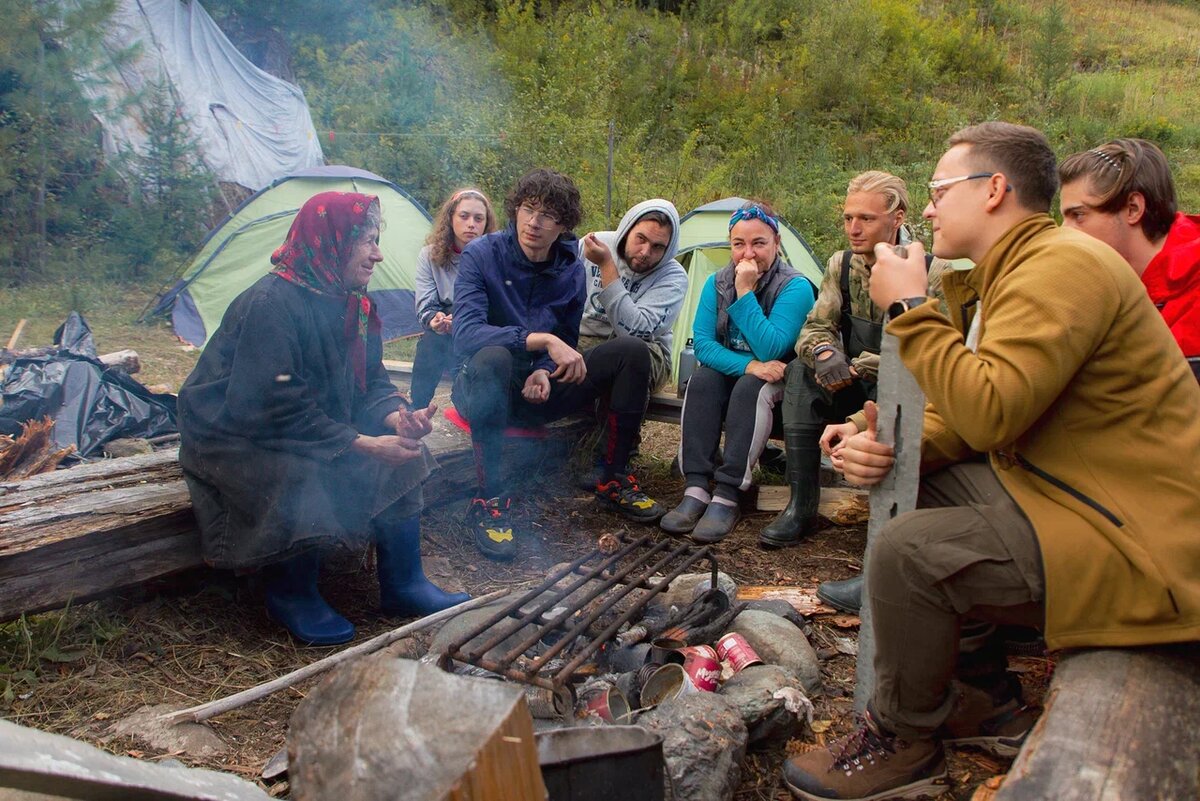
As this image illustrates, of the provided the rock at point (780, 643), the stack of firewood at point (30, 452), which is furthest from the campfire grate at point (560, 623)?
the stack of firewood at point (30, 452)

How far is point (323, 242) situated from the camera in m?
3.09

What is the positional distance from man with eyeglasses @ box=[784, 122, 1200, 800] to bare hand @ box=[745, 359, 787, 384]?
6.36 ft

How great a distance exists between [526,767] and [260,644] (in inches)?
80.7

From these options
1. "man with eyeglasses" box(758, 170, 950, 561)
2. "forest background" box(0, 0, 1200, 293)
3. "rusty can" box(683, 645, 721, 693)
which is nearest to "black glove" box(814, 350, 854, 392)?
"man with eyeglasses" box(758, 170, 950, 561)

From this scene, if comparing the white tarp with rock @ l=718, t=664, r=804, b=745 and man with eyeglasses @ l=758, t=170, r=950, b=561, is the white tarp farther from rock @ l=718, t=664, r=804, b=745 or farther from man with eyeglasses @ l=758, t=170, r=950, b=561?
rock @ l=718, t=664, r=804, b=745

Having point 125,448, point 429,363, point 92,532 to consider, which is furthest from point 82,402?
point 92,532

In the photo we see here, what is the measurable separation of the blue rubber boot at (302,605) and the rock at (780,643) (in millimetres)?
1413

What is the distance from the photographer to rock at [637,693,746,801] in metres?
2.00

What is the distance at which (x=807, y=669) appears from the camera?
265 centimetres

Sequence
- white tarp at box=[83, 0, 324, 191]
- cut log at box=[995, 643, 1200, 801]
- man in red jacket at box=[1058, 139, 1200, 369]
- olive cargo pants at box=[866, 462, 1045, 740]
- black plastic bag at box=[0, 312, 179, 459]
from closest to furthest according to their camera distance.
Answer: cut log at box=[995, 643, 1200, 801], olive cargo pants at box=[866, 462, 1045, 740], man in red jacket at box=[1058, 139, 1200, 369], black plastic bag at box=[0, 312, 179, 459], white tarp at box=[83, 0, 324, 191]

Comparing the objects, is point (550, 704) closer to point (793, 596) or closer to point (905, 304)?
point (793, 596)

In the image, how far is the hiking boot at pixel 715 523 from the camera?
3959 millimetres

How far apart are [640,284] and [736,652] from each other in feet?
8.19

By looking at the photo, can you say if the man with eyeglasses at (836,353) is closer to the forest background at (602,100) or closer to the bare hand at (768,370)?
the bare hand at (768,370)
